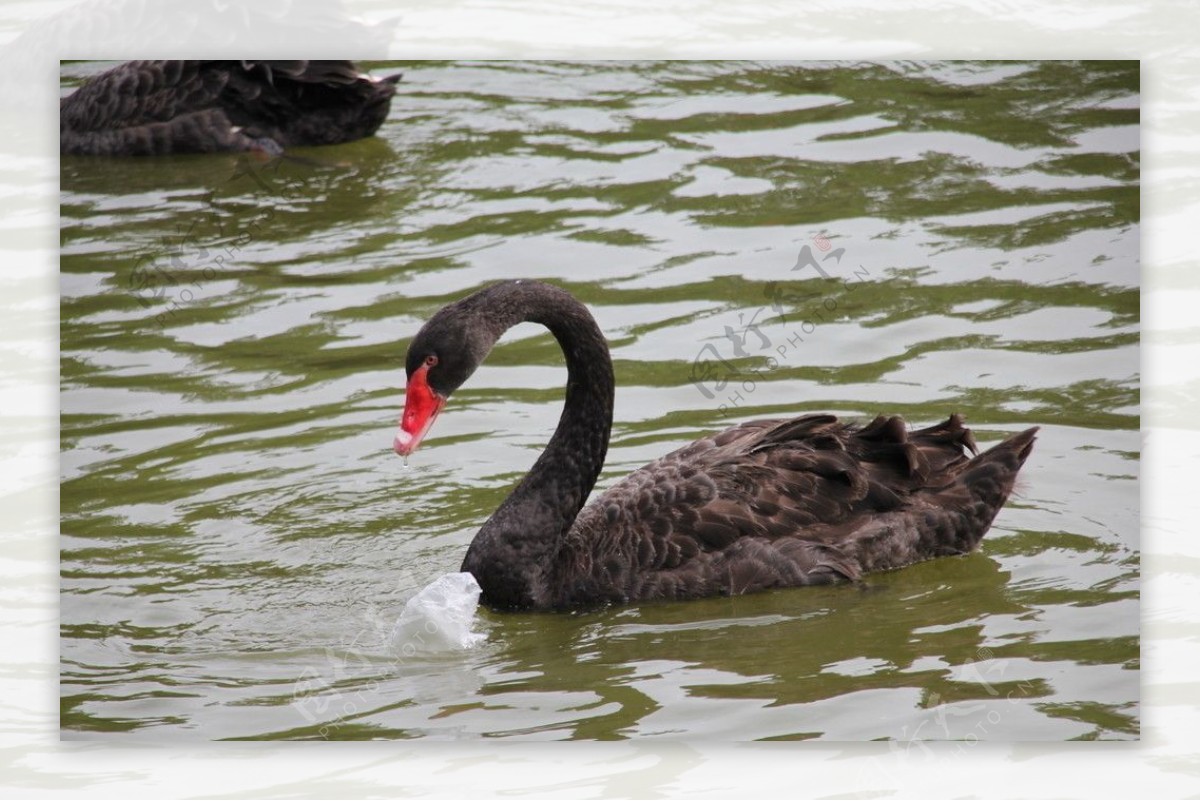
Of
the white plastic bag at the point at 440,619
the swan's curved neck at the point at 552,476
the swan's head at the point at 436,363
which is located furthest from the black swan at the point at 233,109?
the white plastic bag at the point at 440,619

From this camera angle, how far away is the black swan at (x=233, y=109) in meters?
8.84

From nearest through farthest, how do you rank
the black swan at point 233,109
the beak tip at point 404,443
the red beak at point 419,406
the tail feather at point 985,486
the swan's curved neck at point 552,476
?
the beak tip at point 404,443 < the red beak at point 419,406 < the swan's curved neck at point 552,476 < the tail feather at point 985,486 < the black swan at point 233,109

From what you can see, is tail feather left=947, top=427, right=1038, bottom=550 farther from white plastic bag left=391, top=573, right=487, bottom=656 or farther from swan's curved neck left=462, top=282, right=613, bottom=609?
white plastic bag left=391, top=573, right=487, bottom=656

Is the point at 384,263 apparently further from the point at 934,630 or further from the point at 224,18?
the point at 934,630

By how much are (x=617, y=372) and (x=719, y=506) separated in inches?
59.6

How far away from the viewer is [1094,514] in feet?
21.2

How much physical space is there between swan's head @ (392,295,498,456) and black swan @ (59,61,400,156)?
3.16 m

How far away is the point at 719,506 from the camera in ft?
20.4

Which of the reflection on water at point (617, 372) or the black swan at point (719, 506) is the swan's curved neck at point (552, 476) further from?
the reflection on water at point (617, 372)

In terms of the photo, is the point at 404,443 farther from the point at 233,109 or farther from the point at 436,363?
the point at 233,109

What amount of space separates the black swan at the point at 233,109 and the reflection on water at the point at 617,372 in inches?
4.8

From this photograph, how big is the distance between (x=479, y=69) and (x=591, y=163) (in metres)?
0.64

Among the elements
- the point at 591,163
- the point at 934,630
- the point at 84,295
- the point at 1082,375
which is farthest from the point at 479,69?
the point at 934,630

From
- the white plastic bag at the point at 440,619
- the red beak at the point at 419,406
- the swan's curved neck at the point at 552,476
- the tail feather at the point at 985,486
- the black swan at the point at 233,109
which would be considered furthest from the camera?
the black swan at the point at 233,109
